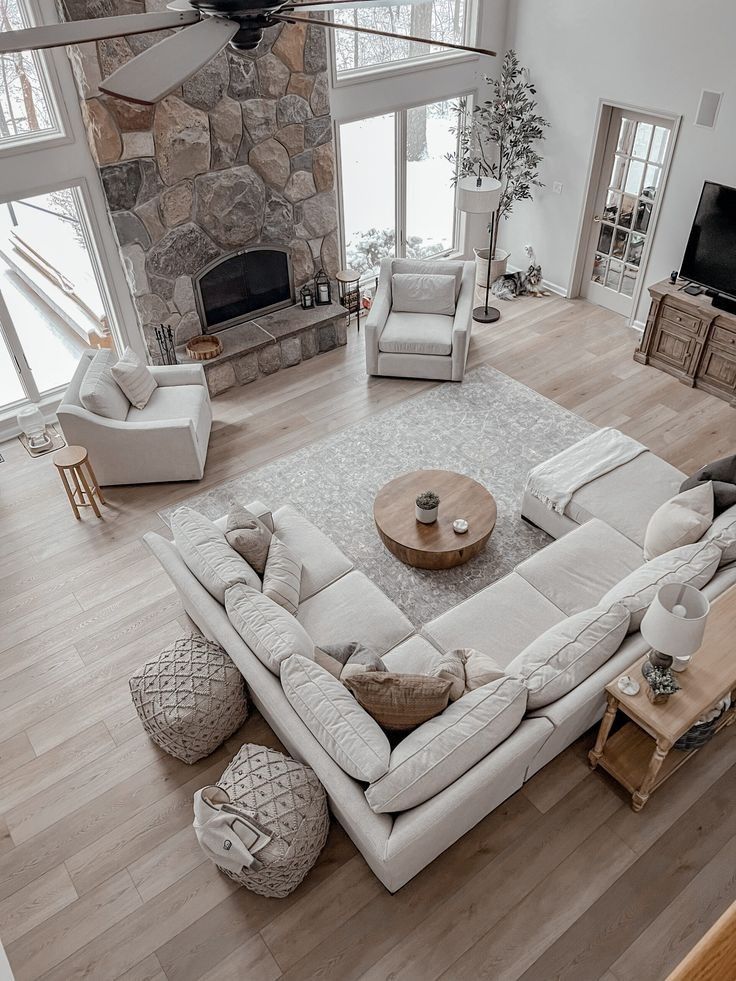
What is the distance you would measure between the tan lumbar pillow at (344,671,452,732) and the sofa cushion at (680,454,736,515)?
2091 mm

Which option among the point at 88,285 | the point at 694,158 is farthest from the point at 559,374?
the point at 88,285

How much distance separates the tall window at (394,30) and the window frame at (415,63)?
0.07ft

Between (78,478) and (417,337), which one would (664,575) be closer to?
(417,337)

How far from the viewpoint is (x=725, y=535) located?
3.92 m

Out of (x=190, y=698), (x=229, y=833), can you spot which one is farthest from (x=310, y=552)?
(x=229, y=833)

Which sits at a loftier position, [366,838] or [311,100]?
[311,100]

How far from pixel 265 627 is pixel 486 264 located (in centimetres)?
588

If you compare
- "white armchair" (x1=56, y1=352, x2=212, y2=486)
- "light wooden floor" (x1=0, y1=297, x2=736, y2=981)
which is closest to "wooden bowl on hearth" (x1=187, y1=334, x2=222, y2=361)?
"white armchair" (x1=56, y1=352, x2=212, y2=486)

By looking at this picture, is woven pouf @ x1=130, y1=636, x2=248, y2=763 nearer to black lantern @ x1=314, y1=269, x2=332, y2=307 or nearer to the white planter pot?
black lantern @ x1=314, y1=269, x2=332, y2=307

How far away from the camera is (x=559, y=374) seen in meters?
6.91

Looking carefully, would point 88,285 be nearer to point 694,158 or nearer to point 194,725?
point 194,725

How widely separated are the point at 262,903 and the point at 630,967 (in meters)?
1.62

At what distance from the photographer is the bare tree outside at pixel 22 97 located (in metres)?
5.21

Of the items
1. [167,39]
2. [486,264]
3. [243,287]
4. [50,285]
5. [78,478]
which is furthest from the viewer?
[486,264]
